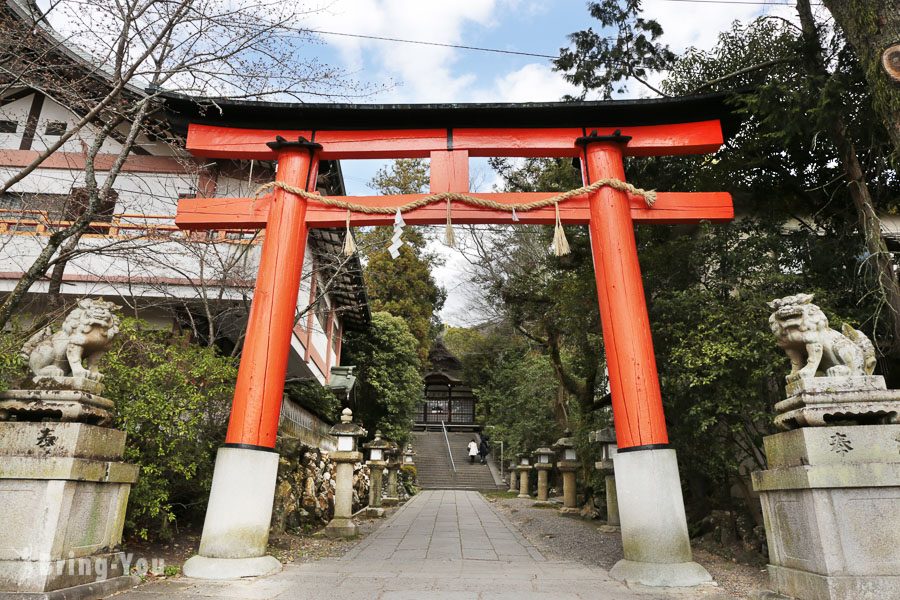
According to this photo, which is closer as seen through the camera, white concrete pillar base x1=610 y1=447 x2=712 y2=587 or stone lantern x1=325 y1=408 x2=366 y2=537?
white concrete pillar base x1=610 y1=447 x2=712 y2=587

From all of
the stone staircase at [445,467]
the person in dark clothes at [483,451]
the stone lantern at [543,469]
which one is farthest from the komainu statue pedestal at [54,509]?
the person in dark clothes at [483,451]

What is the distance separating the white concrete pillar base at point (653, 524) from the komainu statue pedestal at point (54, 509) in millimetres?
4437

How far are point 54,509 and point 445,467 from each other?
22187 mm

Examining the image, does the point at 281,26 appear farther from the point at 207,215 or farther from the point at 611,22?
the point at 611,22

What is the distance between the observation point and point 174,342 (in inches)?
281

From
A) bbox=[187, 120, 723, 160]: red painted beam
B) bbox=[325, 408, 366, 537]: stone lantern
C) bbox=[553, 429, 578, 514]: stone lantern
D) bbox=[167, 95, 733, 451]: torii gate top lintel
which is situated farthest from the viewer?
bbox=[553, 429, 578, 514]: stone lantern

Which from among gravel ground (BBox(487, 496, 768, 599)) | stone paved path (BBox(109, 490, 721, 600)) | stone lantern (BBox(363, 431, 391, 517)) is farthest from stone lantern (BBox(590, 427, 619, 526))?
stone lantern (BBox(363, 431, 391, 517))

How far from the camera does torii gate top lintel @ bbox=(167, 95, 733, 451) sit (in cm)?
530

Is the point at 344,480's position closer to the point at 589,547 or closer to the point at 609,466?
the point at 589,547

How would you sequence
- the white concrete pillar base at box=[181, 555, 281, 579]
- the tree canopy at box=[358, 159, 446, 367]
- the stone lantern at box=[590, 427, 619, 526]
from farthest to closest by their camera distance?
the tree canopy at box=[358, 159, 446, 367] → the stone lantern at box=[590, 427, 619, 526] → the white concrete pillar base at box=[181, 555, 281, 579]

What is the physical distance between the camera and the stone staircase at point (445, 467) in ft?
73.4

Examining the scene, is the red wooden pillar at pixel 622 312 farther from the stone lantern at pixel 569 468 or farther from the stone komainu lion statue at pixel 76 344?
the stone lantern at pixel 569 468

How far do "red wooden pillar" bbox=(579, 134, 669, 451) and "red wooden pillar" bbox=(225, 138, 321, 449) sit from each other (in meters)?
3.40

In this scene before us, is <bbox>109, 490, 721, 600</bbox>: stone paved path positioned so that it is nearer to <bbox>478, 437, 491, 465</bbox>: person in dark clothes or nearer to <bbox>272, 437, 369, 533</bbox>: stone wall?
<bbox>272, 437, 369, 533</bbox>: stone wall
